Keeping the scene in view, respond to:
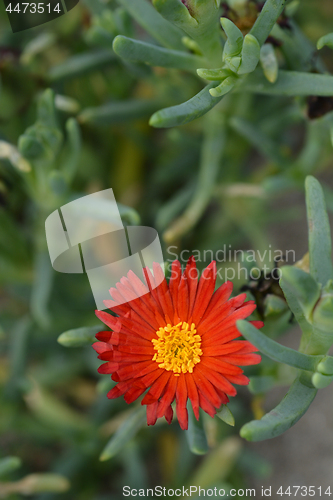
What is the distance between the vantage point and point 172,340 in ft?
1.26

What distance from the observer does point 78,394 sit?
38.1 inches

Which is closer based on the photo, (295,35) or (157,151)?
(295,35)

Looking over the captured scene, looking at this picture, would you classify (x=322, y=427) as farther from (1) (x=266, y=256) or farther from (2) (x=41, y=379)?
(2) (x=41, y=379)

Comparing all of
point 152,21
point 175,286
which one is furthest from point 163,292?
point 152,21

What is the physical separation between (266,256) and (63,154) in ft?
1.32

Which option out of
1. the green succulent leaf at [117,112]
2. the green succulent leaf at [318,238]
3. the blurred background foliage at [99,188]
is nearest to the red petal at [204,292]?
the green succulent leaf at [318,238]

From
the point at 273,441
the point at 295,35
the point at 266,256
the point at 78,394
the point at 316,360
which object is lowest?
the point at 273,441

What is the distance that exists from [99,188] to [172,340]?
610 mm

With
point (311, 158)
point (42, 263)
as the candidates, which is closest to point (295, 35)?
point (311, 158)

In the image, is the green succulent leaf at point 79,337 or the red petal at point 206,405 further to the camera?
the green succulent leaf at point 79,337

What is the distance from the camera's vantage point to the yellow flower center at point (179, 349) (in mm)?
379

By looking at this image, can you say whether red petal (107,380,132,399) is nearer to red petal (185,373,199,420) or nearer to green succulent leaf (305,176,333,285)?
red petal (185,373,199,420)

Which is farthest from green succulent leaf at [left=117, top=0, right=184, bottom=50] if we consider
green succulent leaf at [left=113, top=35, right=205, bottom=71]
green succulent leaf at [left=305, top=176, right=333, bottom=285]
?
green succulent leaf at [left=305, top=176, right=333, bottom=285]

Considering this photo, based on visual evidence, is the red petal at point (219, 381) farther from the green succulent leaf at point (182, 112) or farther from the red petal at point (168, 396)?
the green succulent leaf at point (182, 112)
